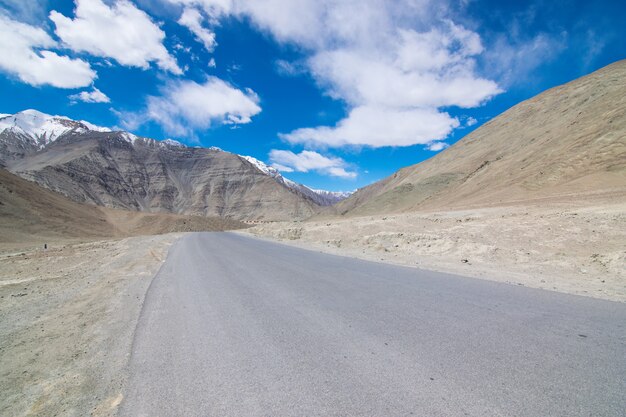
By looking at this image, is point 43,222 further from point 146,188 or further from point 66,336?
point 146,188

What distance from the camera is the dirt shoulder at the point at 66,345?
3.47 metres

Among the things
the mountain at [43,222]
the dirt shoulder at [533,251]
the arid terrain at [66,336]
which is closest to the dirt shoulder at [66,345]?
the arid terrain at [66,336]

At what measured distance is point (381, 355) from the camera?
4062 mm

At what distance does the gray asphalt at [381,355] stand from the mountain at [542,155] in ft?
95.8

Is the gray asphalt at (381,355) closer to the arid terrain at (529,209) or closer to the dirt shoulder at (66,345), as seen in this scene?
the dirt shoulder at (66,345)

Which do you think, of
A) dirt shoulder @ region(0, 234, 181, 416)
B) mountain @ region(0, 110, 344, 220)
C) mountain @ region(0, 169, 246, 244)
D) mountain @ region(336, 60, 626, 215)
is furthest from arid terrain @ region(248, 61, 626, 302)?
mountain @ region(0, 110, 344, 220)

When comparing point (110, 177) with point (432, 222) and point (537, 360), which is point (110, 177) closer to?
point (432, 222)

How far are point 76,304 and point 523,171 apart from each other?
52753mm

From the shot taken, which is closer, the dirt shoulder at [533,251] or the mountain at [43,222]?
the dirt shoulder at [533,251]

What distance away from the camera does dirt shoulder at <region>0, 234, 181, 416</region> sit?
3.47 meters

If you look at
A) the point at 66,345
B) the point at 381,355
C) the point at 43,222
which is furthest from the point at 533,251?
the point at 43,222

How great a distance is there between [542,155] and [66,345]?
56.0 m

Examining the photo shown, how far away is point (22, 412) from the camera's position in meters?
3.33

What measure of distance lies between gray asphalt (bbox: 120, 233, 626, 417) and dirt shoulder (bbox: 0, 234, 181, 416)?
0.34 metres
